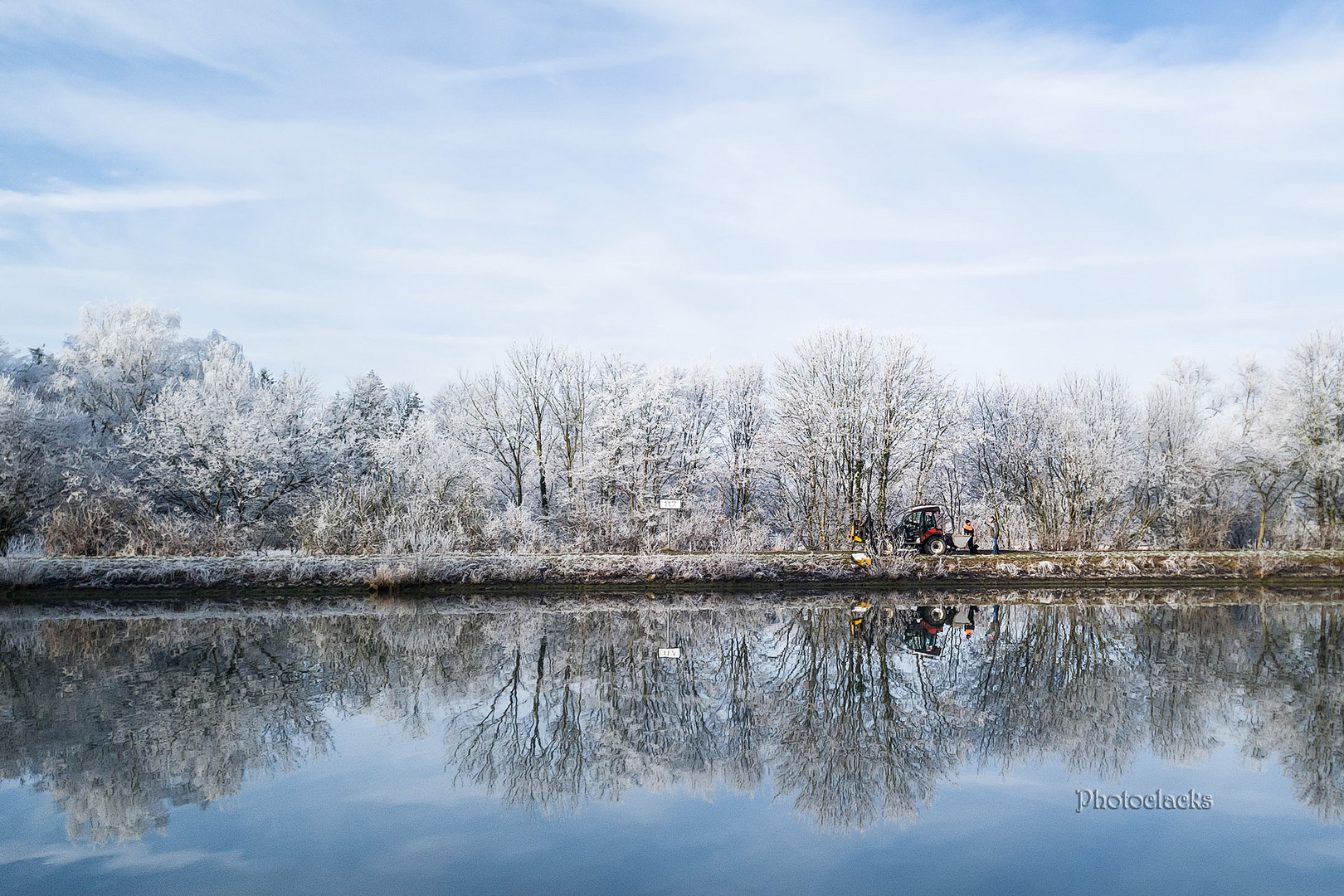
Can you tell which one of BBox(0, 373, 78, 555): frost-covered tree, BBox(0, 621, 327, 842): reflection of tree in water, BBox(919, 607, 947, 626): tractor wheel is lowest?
BBox(919, 607, 947, 626): tractor wheel

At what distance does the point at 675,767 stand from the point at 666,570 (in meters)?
15.5

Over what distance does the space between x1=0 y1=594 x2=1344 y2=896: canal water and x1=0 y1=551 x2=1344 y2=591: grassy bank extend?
7.89 metres

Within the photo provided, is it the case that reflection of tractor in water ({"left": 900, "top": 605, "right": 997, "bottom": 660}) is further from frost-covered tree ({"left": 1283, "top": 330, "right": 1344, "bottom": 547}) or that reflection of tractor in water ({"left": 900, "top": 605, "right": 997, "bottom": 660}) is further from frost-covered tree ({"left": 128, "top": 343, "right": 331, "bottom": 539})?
frost-covered tree ({"left": 128, "top": 343, "right": 331, "bottom": 539})

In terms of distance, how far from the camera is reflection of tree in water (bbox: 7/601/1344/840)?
7.36m

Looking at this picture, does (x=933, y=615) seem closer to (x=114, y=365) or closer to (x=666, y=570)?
(x=666, y=570)

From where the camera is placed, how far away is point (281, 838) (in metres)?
6.11

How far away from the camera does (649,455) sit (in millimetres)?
30641

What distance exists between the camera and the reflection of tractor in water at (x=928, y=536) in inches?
1040

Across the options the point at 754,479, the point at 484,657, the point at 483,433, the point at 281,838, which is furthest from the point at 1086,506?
the point at 281,838

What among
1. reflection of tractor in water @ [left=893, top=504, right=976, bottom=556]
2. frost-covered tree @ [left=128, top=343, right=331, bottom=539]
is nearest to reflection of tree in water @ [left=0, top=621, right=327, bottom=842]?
frost-covered tree @ [left=128, top=343, right=331, bottom=539]

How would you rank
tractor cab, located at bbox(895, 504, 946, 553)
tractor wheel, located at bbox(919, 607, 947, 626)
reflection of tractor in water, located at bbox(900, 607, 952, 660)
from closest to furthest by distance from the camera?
1. reflection of tractor in water, located at bbox(900, 607, 952, 660)
2. tractor wheel, located at bbox(919, 607, 947, 626)
3. tractor cab, located at bbox(895, 504, 946, 553)

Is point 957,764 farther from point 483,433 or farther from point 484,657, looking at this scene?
point 483,433

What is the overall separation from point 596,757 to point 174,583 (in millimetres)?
18194

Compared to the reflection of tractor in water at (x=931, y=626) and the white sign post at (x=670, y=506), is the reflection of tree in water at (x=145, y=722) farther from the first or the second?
the white sign post at (x=670, y=506)
